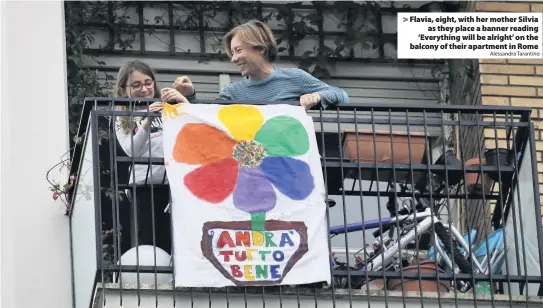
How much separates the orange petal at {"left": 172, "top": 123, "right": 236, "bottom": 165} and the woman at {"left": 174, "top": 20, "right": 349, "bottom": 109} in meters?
0.45

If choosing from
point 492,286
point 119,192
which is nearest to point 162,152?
point 119,192

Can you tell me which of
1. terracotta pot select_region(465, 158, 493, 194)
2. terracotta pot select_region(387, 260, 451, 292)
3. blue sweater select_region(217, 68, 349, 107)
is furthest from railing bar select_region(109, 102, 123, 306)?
terracotta pot select_region(465, 158, 493, 194)

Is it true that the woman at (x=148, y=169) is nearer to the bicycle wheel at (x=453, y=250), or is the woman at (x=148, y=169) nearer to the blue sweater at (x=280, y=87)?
the blue sweater at (x=280, y=87)

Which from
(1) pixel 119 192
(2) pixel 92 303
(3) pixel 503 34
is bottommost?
(2) pixel 92 303

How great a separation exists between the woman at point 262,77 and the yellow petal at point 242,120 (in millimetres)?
250

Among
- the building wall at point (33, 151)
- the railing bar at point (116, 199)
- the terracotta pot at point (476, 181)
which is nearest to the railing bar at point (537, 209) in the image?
the terracotta pot at point (476, 181)

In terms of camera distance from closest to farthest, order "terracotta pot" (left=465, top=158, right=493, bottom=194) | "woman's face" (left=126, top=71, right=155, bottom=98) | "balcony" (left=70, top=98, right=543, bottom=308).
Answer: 1. "balcony" (left=70, top=98, right=543, bottom=308)
2. "woman's face" (left=126, top=71, right=155, bottom=98)
3. "terracotta pot" (left=465, top=158, right=493, bottom=194)

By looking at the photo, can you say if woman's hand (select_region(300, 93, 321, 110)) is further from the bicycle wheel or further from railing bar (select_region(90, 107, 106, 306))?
railing bar (select_region(90, 107, 106, 306))

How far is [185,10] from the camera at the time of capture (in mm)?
13305

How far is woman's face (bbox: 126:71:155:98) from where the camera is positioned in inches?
408

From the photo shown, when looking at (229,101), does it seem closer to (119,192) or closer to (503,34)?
(119,192)

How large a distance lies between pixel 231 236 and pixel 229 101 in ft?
2.97

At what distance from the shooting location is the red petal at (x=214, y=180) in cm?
968

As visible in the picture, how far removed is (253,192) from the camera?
9727 millimetres
